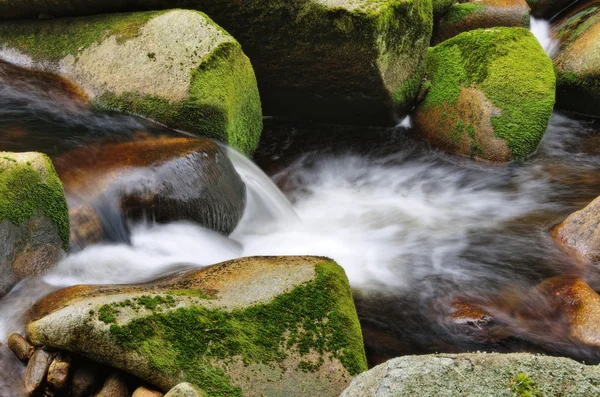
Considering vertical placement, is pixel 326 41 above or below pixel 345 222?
above

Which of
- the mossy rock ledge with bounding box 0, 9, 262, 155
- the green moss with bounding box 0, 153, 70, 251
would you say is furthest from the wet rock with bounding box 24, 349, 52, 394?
the mossy rock ledge with bounding box 0, 9, 262, 155

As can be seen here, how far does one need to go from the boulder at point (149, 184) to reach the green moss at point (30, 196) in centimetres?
26

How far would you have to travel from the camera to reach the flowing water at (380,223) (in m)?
4.62

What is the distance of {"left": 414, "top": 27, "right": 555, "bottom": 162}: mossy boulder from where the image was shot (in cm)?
784

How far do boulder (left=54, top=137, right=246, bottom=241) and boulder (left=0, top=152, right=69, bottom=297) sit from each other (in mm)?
286

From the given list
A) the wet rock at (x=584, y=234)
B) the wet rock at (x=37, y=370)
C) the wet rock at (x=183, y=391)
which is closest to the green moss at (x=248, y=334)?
the wet rock at (x=183, y=391)

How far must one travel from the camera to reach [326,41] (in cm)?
733

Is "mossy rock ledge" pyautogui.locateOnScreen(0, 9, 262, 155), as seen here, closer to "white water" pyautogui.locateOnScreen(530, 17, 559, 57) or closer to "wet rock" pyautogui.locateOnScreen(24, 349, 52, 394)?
"wet rock" pyautogui.locateOnScreen(24, 349, 52, 394)

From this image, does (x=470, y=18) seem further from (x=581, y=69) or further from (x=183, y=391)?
(x=183, y=391)

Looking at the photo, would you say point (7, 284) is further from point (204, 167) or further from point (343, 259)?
point (343, 259)

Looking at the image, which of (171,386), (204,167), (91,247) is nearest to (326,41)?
(204,167)

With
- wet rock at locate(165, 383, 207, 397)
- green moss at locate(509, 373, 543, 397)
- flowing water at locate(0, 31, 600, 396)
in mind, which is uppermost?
green moss at locate(509, 373, 543, 397)

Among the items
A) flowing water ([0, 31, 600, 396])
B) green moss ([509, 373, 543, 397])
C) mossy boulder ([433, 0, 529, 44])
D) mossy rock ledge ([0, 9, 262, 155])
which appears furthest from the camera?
mossy boulder ([433, 0, 529, 44])

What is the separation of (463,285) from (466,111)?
3.40 m
